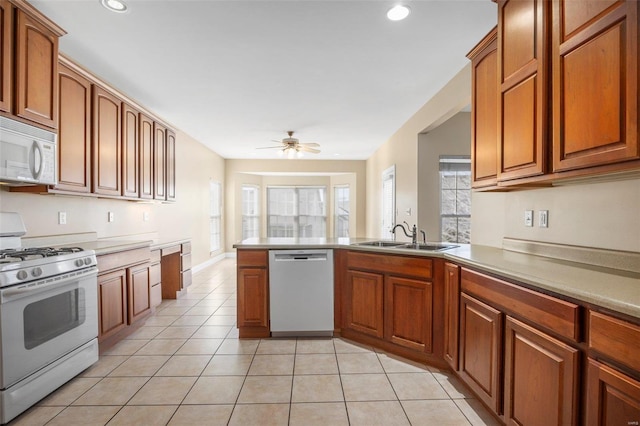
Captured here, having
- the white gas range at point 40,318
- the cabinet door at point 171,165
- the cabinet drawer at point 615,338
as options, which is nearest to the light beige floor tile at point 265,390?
the white gas range at point 40,318

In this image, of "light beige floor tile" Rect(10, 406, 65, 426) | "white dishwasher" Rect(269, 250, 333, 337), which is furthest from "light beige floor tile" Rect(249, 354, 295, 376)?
"light beige floor tile" Rect(10, 406, 65, 426)

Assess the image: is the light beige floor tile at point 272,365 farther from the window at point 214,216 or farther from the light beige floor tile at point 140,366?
the window at point 214,216

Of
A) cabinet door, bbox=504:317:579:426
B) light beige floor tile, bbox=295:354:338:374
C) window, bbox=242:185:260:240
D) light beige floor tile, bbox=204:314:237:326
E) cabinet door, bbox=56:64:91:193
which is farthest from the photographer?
window, bbox=242:185:260:240

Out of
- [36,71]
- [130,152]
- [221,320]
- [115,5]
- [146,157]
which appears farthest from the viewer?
[146,157]

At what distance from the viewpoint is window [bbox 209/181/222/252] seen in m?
7.05

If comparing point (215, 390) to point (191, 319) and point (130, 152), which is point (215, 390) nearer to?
point (191, 319)

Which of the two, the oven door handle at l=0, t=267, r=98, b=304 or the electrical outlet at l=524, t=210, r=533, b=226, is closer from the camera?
the oven door handle at l=0, t=267, r=98, b=304

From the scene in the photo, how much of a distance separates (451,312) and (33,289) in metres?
2.67

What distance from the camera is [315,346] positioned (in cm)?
280

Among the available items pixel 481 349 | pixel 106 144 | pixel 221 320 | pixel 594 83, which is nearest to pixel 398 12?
pixel 594 83

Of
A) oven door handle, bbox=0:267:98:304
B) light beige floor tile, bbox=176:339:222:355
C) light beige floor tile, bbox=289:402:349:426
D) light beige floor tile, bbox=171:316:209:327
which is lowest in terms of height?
light beige floor tile, bbox=176:339:222:355

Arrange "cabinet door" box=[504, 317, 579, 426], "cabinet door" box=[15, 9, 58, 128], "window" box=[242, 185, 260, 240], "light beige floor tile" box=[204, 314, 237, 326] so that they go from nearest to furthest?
"cabinet door" box=[504, 317, 579, 426] < "cabinet door" box=[15, 9, 58, 128] < "light beige floor tile" box=[204, 314, 237, 326] < "window" box=[242, 185, 260, 240]

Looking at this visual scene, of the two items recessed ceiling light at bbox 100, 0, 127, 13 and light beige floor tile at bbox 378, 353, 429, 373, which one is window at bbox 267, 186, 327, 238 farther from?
recessed ceiling light at bbox 100, 0, 127, 13

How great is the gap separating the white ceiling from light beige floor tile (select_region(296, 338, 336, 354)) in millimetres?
2599
